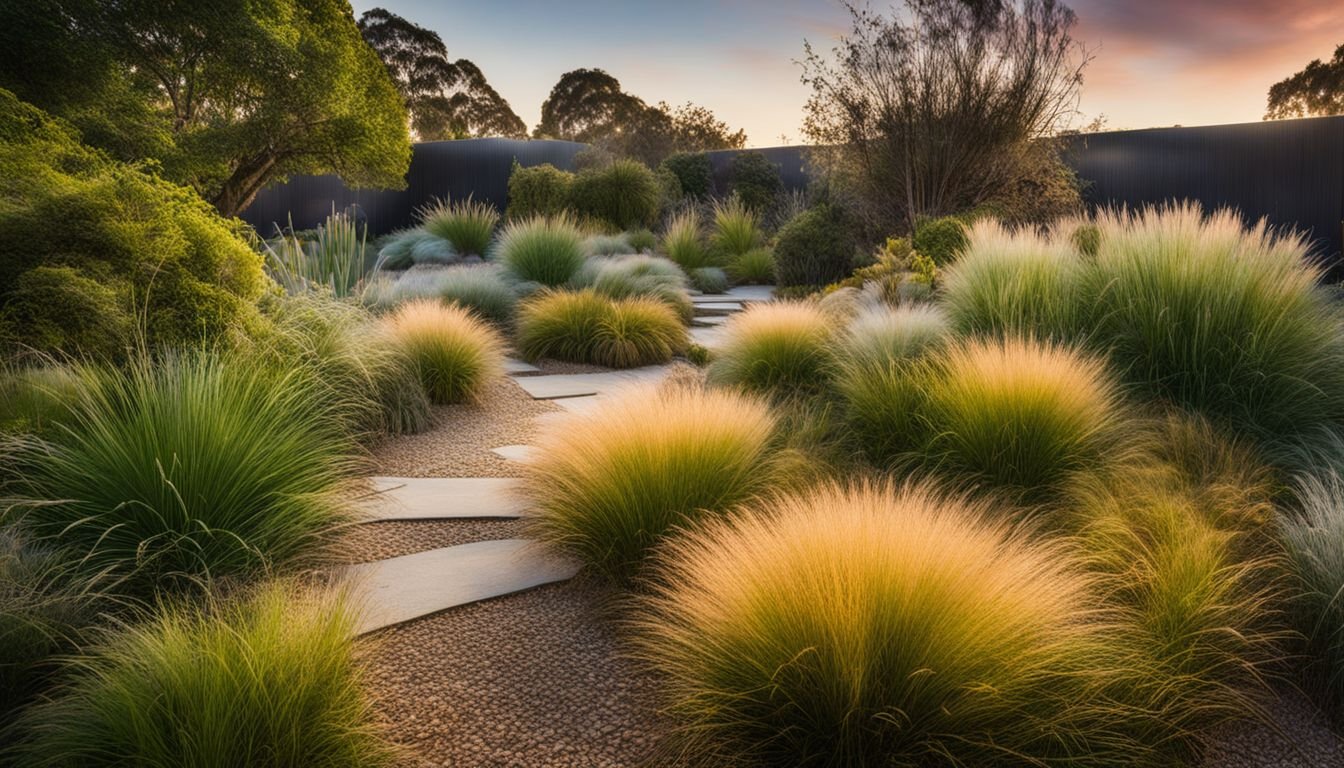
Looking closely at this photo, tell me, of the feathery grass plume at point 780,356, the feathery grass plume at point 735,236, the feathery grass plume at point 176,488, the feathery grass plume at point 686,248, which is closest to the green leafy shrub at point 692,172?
the feathery grass plume at point 735,236

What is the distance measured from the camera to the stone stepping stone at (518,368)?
4.77 m

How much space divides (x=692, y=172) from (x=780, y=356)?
422 inches

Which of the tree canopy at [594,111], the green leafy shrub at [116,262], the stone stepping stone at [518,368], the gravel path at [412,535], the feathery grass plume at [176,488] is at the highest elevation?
the tree canopy at [594,111]

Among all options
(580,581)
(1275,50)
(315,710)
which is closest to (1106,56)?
(1275,50)

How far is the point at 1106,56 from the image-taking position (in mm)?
7965

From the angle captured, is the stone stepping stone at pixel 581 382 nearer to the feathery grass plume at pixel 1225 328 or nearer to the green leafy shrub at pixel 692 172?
the feathery grass plume at pixel 1225 328

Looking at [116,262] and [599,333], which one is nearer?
[116,262]

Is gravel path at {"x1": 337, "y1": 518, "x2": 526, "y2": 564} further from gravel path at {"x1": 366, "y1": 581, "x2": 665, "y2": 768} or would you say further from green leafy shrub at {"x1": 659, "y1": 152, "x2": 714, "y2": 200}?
green leafy shrub at {"x1": 659, "y1": 152, "x2": 714, "y2": 200}

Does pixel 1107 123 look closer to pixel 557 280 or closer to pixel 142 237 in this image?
pixel 557 280

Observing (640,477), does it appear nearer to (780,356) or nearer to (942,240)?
(780,356)

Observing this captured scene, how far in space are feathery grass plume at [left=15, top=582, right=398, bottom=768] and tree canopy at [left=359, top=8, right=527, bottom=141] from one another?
2419cm

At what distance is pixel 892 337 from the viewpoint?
334cm

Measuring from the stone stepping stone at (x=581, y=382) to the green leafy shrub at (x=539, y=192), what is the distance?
6.57 meters

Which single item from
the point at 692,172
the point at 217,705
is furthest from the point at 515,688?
the point at 692,172
